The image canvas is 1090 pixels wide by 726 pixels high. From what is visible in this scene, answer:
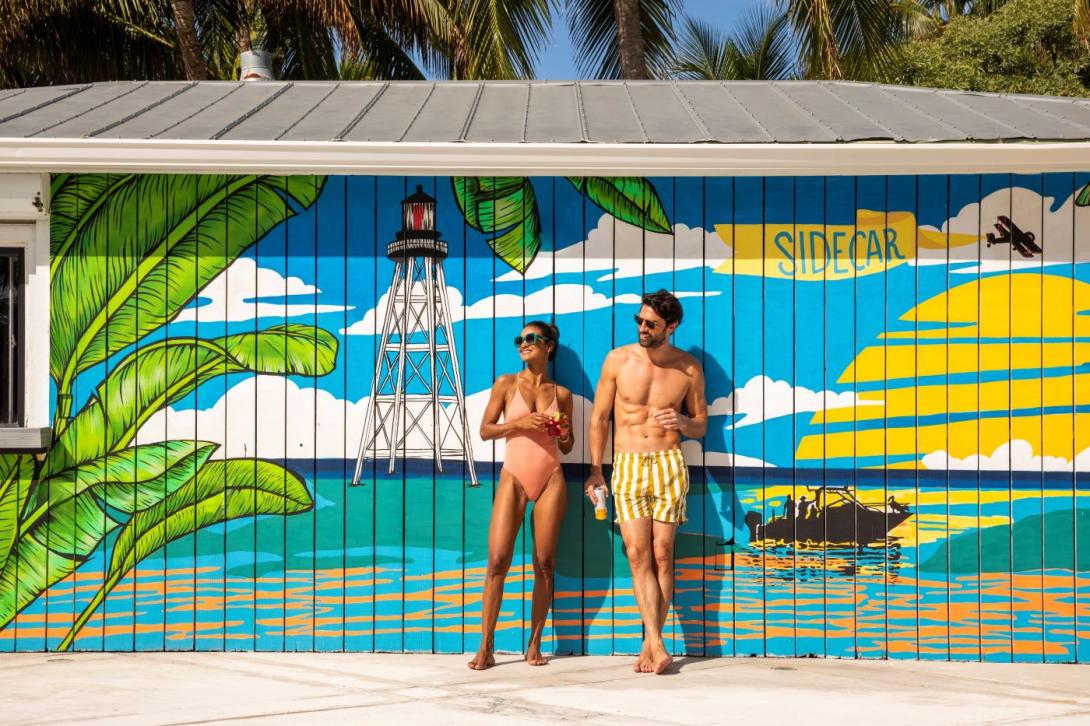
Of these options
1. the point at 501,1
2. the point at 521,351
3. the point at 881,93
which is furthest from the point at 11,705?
the point at 501,1

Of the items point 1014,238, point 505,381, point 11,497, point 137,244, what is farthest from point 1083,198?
point 11,497

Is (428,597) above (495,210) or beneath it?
beneath

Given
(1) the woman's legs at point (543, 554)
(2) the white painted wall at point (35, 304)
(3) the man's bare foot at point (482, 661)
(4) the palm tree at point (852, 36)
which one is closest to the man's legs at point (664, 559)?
(1) the woman's legs at point (543, 554)

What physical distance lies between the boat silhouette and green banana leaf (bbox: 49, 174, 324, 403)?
10.2 ft

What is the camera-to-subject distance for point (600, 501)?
20.5ft

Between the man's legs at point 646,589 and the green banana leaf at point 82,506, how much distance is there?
2.37 meters

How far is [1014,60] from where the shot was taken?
1803 cm

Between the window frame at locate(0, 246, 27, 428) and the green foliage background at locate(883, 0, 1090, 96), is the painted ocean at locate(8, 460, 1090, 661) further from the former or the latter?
the green foliage background at locate(883, 0, 1090, 96)

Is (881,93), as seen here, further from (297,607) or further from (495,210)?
(297,607)

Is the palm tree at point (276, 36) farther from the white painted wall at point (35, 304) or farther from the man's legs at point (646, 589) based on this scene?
the man's legs at point (646, 589)

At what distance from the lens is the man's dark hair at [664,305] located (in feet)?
20.5

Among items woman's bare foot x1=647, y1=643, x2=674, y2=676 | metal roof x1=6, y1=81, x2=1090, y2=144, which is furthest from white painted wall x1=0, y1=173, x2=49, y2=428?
woman's bare foot x1=647, y1=643, x2=674, y2=676

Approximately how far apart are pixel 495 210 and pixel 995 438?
300cm

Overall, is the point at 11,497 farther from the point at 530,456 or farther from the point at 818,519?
the point at 818,519
